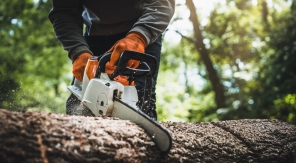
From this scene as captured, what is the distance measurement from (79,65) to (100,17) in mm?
566

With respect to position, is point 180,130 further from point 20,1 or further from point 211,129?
point 20,1

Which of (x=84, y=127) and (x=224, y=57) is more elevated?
(x=224, y=57)

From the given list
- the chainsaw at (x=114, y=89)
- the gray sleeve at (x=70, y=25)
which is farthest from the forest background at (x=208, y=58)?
the chainsaw at (x=114, y=89)

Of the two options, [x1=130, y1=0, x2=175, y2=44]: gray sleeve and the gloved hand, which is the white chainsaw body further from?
[x1=130, y1=0, x2=175, y2=44]: gray sleeve

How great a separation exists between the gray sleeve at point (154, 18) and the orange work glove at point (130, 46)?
47mm


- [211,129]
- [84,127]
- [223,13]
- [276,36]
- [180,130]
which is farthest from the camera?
[223,13]

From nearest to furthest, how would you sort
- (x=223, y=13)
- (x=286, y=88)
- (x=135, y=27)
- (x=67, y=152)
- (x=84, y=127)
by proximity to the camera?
(x=67, y=152) < (x=84, y=127) < (x=135, y=27) < (x=286, y=88) < (x=223, y=13)

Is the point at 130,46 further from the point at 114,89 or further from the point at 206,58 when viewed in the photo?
the point at 206,58

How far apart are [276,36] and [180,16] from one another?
2.69 metres

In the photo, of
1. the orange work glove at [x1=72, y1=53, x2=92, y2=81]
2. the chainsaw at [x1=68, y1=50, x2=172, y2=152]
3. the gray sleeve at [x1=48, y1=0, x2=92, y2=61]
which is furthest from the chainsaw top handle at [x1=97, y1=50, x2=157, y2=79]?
the gray sleeve at [x1=48, y1=0, x2=92, y2=61]

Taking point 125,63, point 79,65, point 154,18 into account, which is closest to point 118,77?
point 125,63

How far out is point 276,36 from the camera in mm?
6668

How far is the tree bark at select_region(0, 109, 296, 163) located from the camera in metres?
0.93

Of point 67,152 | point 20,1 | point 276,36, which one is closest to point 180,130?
point 67,152
